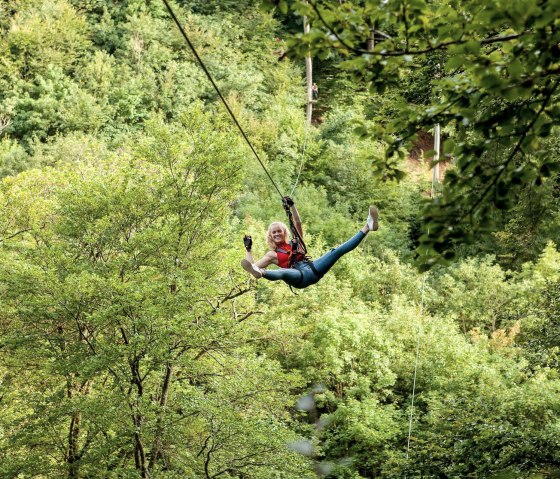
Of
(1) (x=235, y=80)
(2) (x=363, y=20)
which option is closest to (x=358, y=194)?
(1) (x=235, y=80)

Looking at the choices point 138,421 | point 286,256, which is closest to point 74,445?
point 138,421

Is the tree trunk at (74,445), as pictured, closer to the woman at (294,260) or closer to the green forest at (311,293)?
the green forest at (311,293)

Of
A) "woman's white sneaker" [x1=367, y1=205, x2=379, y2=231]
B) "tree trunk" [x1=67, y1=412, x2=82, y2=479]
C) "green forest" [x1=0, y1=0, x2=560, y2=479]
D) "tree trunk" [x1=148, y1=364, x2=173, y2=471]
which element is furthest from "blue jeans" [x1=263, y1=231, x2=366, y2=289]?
"tree trunk" [x1=67, y1=412, x2=82, y2=479]

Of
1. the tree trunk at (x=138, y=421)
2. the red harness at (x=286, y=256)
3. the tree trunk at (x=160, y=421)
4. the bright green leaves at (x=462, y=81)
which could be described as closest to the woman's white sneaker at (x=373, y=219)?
the red harness at (x=286, y=256)

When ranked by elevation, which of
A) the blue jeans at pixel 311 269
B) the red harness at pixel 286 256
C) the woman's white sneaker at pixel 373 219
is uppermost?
the woman's white sneaker at pixel 373 219

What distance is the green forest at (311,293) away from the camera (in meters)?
3.17

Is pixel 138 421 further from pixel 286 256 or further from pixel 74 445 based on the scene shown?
pixel 286 256

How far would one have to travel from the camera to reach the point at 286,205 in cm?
679

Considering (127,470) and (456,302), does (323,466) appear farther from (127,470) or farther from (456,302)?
(456,302)

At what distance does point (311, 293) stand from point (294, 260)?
10.6 m

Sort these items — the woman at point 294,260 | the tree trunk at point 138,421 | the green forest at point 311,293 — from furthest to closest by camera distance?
the tree trunk at point 138,421 → the woman at point 294,260 → the green forest at point 311,293

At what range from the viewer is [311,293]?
17.5 meters

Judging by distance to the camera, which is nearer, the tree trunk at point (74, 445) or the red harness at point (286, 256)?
the red harness at point (286, 256)

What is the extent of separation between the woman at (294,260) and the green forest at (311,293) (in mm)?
1230
